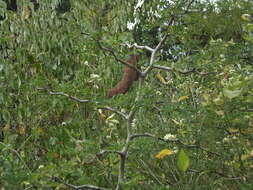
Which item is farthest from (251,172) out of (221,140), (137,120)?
(137,120)

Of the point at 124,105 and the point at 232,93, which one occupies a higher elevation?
the point at 232,93

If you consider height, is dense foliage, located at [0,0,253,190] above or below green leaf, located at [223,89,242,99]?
below

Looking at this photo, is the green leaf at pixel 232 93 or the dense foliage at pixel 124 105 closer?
the green leaf at pixel 232 93

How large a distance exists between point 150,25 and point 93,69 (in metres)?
1.09

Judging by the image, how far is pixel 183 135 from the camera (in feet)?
6.28

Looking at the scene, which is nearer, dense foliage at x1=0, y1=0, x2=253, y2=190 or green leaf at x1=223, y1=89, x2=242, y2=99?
green leaf at x1=223, y1=89, x2=242, y2=99

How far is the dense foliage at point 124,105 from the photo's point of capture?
5.55 ft

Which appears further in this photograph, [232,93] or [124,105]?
[124,105]

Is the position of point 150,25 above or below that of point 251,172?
above

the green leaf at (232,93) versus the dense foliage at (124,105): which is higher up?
the green leaf at (232,93)

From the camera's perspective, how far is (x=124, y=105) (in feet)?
6.13

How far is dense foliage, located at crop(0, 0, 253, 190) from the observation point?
5.55 feet

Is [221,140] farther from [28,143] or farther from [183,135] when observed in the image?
[28,143]

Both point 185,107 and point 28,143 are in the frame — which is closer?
point 185,107
